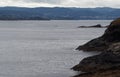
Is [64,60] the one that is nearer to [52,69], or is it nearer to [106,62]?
[52,69]

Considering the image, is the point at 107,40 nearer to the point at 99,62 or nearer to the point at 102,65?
the point at 99,62

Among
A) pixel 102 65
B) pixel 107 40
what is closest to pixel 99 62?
pixel 102 65

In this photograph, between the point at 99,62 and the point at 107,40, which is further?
the point at 107,40

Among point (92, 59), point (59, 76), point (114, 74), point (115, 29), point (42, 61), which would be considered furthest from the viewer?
point (115, 29)

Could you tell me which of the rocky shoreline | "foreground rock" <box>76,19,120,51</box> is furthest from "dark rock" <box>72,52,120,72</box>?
"foreground rock" <box>76,19,120,51</box>

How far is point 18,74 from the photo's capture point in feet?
194

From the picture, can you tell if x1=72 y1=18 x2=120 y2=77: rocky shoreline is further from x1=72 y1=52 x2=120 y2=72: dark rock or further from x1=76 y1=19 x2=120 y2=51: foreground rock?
x1=76 y1=19 x2=120 y2=51: foreground rock

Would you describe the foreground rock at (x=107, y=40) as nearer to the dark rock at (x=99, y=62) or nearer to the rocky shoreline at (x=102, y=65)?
the rocky shoreline at (x=102, y=65)

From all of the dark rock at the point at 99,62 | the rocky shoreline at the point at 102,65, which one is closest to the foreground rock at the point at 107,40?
the rocky shoreline at the point at 102,65

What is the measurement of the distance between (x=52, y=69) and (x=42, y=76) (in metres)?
7.36

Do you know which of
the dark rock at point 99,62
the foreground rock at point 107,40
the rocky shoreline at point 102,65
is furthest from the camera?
the foreground rock at point 107,40

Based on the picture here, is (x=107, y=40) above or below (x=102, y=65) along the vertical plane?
below

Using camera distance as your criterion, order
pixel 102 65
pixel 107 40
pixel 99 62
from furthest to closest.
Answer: pixel 107 40
pixel 99 62
pixel 102 65

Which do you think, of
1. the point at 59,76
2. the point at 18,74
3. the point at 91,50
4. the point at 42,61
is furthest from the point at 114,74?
the point at 91,50
